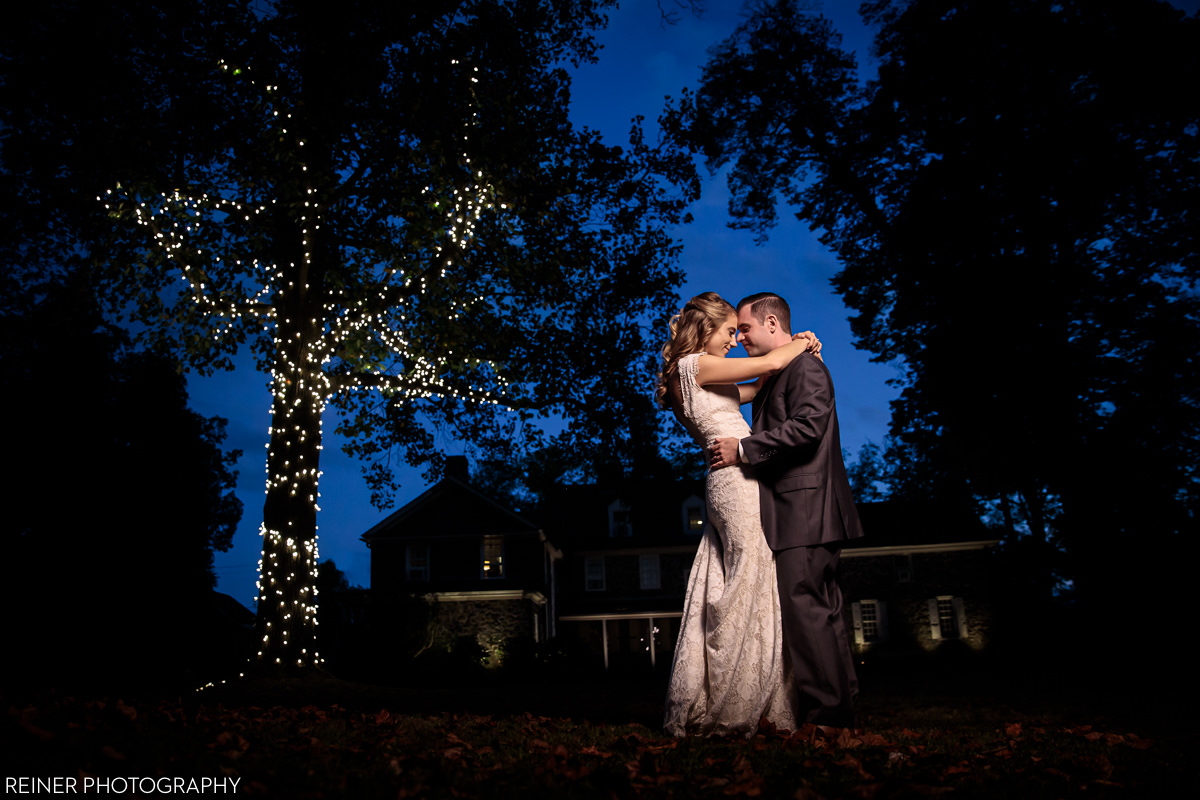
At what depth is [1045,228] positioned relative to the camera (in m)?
16.3

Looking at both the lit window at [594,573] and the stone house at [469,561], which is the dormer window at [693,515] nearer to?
the lit window at [594,573]

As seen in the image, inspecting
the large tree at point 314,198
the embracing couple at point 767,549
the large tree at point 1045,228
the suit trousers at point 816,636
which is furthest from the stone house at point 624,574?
the suit trousers at point 816,636

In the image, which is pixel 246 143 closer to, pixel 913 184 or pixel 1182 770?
pixel 1182 770

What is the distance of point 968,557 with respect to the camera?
3256 centimetres

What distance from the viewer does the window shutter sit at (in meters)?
31.6

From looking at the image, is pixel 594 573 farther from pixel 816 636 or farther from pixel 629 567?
pixel 816 636

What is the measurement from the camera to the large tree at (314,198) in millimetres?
10555

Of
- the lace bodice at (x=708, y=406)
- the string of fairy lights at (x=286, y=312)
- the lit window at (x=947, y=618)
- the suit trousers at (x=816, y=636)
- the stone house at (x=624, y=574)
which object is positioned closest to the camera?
the suit trousers at (x=816, y=636)

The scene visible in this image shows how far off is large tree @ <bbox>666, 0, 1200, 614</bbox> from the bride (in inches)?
444

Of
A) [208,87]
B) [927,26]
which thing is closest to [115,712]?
[208,87]

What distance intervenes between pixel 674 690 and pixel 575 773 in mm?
1779

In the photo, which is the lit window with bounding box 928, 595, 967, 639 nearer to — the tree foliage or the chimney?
the chimney

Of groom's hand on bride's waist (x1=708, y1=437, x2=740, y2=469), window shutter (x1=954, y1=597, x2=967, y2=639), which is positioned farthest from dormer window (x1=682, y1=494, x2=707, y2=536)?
groom's hand on bride's waist (x1=708, y1=437, x2=740, y2=469)

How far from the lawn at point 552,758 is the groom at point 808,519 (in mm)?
330
